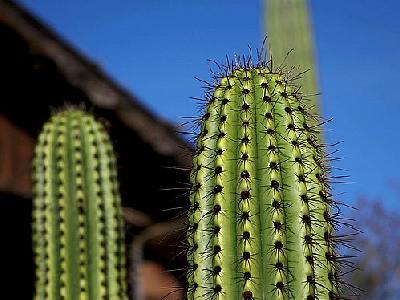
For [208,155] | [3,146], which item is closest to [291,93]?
[208,155]

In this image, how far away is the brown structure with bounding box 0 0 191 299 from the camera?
9508 mm

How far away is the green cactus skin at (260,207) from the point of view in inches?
→ 121

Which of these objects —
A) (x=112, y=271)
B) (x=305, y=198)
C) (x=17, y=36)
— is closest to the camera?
(x=305, y=198)

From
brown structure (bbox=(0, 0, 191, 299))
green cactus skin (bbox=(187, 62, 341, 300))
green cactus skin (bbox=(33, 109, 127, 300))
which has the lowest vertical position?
green cactus skin (bbox=(187, 62, 341, 300))

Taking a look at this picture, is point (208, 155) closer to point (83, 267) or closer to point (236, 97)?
point (236, 97)

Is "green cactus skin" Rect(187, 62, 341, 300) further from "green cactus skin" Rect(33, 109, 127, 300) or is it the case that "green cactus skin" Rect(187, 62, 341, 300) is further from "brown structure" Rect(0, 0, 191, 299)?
"brown structure" Rect(0, 0, 191, 299)

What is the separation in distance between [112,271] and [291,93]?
161cm

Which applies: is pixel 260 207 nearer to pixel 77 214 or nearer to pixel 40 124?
pixel 77 214

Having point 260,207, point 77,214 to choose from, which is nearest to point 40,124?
point 77,214

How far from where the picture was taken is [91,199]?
194 inches

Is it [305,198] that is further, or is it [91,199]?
[91,199]

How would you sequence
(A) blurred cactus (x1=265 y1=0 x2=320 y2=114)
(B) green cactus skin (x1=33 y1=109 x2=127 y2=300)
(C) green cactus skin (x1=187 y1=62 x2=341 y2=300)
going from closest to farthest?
(C) green cactus skin (x1=187 y1=62 x2=341 y2=300)
(B) green cactus skin (x1=33 y1=109 x2=127 y2=300)
(A) blurred cactus (x1=265 y1=0 x2=320 y2=114)

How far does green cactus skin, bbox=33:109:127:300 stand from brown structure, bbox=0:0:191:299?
409 centimetres

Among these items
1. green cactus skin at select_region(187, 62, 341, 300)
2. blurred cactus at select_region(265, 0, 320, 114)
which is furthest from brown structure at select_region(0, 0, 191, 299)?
green cactus skin at select_region(187, 62, 341, 300)
